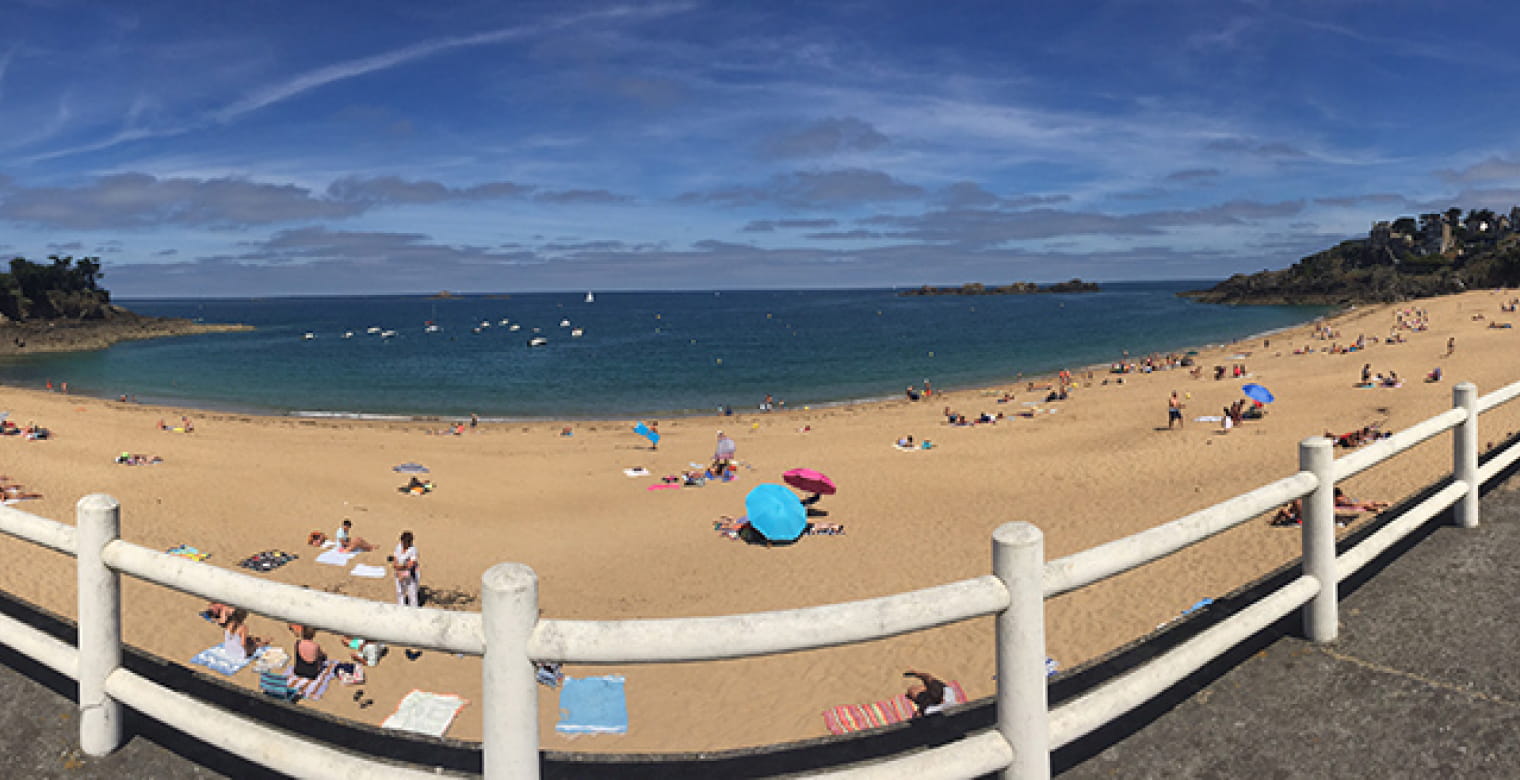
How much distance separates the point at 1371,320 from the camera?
201ft

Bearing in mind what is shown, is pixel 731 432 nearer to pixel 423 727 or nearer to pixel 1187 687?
pixel 423 727

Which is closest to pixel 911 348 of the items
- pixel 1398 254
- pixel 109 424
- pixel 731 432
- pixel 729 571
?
pixel 731 432

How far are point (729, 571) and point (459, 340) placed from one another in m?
91.5

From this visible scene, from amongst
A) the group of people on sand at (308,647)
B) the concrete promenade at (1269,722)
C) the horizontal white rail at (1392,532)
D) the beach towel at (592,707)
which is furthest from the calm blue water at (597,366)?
the concrete promenade at (1269,722)

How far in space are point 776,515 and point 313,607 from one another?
11.7m

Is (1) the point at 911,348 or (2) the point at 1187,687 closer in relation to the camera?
(2) the point at 1187,687

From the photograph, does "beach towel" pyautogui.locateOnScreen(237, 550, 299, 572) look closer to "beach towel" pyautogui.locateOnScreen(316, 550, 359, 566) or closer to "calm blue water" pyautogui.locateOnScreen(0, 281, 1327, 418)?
"beach towel" pyautogui.locateOnScreen(316, 550, 359, 566)

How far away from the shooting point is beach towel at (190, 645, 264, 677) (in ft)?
29.4

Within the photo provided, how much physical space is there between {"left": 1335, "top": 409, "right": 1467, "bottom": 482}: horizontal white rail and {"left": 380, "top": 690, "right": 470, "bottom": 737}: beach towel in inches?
281

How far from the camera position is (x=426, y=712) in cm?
793

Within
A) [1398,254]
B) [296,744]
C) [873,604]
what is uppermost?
[1398,254]

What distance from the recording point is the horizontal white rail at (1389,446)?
396cm

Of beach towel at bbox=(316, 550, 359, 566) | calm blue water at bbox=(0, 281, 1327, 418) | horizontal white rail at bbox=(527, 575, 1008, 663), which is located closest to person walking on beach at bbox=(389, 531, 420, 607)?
beach towel at bbox=(316, 550, 359, 566)

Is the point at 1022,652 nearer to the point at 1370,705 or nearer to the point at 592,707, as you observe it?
the point at 1370,705
